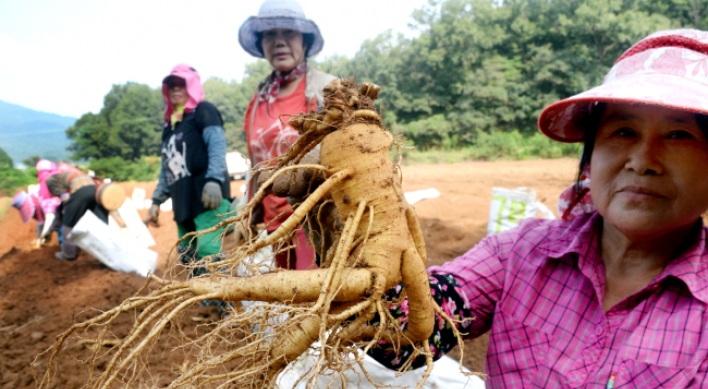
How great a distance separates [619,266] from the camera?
1.04 meters

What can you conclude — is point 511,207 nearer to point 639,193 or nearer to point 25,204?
point 639,193

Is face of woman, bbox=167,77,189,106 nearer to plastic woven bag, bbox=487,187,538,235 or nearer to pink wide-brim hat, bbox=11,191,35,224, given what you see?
plastic woven bag, bbox=487,187,538,235

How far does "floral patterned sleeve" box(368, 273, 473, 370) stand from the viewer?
1.06 meters

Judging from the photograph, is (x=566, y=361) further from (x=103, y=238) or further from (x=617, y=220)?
(x=103, y=238)

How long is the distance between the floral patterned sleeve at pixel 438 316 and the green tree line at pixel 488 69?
14283 millimetres

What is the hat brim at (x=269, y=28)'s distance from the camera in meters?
2.14

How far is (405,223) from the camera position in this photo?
0.93 meters

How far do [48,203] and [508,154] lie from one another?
49.9 feet

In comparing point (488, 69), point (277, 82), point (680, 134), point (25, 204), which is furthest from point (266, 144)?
point (488, 69)

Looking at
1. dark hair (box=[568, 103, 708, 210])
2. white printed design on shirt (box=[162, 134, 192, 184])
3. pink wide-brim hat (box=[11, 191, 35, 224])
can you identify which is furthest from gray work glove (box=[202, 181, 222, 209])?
pink wide-brim hat (box=[11, 191, 35, 224])

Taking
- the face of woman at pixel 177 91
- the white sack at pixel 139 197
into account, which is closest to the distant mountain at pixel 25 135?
the white sack at pixel 139 197

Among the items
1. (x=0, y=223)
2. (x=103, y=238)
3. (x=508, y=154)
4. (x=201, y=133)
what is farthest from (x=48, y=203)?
(x=508, y=154)

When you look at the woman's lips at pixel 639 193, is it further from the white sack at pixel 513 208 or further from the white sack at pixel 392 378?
the white sack at pixel 513 208

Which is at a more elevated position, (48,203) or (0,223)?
(48,203)
